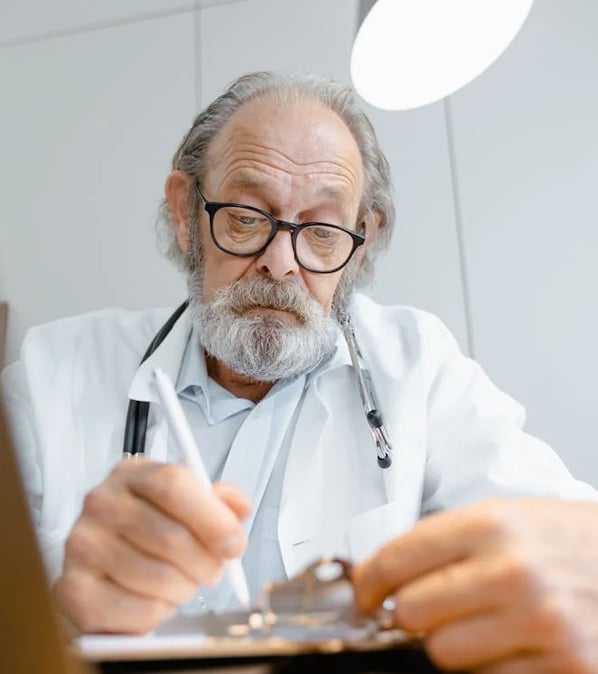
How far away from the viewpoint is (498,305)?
132cm

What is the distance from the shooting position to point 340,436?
980 millimetres

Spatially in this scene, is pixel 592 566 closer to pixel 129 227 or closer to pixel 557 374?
pixel 557 374

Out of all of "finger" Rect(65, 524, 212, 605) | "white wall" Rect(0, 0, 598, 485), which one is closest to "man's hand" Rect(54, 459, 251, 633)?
"finger" Rect(65, 524, 212, 605)

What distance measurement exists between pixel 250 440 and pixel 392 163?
75 cm

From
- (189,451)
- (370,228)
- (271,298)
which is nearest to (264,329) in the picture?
(271,298)

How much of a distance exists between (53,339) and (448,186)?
0.90m

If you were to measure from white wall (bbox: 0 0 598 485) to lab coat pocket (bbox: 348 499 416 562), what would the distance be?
Result: 20.4 inches

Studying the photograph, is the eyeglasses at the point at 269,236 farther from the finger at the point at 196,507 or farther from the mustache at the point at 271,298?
the finger at the point at 196,507

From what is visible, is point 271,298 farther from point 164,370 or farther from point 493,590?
point 493,590

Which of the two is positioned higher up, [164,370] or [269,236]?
[269,236]

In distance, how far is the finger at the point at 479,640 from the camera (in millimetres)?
331

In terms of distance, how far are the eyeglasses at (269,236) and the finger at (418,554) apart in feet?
2.23

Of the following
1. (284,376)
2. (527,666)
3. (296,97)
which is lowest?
(527,666)

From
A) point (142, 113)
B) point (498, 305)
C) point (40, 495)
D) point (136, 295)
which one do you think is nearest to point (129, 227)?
point (136, 295)
